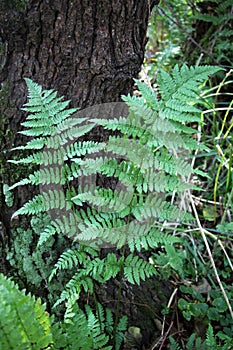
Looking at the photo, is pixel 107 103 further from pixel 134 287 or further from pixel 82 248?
pixel 134 287

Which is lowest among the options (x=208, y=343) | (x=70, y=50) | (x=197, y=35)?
(x=208, y=343)

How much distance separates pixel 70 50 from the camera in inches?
67.6

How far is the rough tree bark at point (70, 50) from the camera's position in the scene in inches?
66.1

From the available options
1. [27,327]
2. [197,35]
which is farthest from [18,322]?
[197,35]

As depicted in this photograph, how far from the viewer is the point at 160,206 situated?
61.8 inches

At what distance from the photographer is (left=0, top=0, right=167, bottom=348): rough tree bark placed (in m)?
1.68

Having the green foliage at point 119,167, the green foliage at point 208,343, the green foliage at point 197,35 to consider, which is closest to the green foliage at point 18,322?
the green foliage at point 119,167

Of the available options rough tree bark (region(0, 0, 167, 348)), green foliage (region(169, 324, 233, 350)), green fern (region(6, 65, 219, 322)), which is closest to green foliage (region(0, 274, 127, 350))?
green fern (region(6, 65, 219, 322))

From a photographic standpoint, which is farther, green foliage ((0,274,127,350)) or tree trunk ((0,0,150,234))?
tree trunk ((0,0,150,234))

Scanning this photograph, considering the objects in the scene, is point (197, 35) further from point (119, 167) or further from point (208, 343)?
point (208, 343)

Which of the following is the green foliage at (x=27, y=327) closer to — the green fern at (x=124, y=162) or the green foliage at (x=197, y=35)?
the green fern at (x=124, y=162)

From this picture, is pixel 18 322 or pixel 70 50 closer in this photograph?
pixel 18 322

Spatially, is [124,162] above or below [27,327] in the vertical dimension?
above

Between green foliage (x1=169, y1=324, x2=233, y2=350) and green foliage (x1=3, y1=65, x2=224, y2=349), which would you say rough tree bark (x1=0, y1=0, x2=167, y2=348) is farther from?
green foliage (x1=169, y1=324, x2=233, y2=350)
